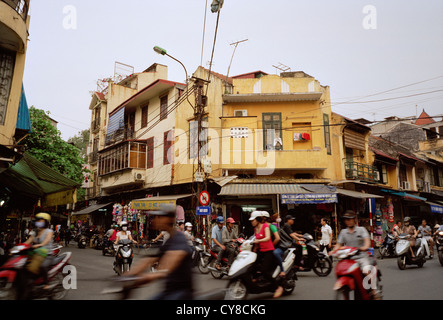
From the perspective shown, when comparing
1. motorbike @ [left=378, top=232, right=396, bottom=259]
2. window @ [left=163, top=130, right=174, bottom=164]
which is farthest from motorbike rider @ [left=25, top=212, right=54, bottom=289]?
window @ [left=163, top=130, right=174, bottom=164]

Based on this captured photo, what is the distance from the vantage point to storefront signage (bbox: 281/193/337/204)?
15.3 metres

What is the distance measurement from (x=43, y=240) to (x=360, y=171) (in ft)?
56.5

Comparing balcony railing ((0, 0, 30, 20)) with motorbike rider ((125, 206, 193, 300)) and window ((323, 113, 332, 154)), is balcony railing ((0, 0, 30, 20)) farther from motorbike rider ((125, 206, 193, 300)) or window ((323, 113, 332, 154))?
window ((323, 113, 332, 154))

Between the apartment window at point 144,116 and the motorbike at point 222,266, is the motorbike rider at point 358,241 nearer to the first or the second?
the motorbike at point 222,266

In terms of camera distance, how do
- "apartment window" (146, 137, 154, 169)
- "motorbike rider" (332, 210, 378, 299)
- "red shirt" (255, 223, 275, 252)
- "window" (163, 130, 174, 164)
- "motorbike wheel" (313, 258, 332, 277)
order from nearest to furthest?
1. "motorbike rider" (332, 210, 378, 299)
2. "red shirt" (255, 223, 275, 252)
3. "motorbike wheel" (313, 258, 332, 277)
4. "window" (163, 130, 174, 164)
5. "apartment window" (146, 137, 154, 169)

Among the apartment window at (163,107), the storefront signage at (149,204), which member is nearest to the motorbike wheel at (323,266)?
the storefront signage at (149,204)

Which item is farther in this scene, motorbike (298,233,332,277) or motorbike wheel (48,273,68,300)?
motorbike (298,233,332,277)

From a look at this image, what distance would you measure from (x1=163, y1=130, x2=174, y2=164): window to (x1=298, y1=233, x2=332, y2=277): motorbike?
1295cm

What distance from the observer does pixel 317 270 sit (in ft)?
29.9

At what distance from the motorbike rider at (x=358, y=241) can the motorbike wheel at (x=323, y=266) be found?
3928 mm

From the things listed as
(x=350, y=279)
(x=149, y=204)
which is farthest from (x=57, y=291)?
(x=149, y=204)

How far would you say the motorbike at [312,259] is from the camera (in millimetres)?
8648

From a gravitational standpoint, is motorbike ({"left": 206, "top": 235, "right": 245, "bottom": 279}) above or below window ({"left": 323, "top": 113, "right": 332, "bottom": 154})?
below
